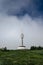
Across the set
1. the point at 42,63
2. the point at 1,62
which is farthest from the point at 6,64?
the point at 42,63

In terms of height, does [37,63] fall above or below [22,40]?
below

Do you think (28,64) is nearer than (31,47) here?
Yes

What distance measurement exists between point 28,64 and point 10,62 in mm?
7134

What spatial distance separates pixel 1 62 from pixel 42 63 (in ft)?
48.3

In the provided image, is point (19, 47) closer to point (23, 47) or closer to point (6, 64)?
point (23, 47)

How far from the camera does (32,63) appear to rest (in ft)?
207

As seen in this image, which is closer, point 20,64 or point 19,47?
point 20,64

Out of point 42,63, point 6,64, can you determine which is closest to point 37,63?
point 42,63

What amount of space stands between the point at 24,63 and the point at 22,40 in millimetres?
60226

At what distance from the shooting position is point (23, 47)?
406 ft

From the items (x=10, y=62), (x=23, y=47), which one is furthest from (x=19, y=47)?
(x=10, y=62)

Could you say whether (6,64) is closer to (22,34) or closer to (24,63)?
→ (24,63)

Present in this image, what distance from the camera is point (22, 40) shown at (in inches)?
4872

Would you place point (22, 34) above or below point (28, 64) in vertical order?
above
